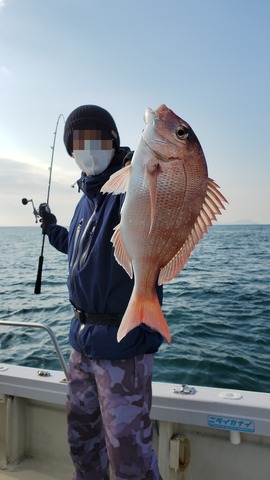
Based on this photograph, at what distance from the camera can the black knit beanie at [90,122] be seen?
2.27m

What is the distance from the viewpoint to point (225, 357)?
6.31m

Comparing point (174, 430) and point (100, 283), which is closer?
point (100, 283)

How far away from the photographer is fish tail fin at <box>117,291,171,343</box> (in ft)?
5.53

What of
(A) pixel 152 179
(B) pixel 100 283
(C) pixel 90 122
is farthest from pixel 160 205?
(C) pixel 90 122

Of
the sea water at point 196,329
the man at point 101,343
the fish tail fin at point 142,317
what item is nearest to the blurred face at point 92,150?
the man at point 101,343

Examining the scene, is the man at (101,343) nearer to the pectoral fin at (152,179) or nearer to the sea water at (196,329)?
the pectoral fin at (152,179)

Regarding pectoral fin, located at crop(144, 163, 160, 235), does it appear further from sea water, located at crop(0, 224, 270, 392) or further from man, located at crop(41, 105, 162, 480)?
sea water, located at crop(0, 224, 270, 392)

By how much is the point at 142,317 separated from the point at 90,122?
116cm

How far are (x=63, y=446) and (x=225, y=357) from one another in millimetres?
3701

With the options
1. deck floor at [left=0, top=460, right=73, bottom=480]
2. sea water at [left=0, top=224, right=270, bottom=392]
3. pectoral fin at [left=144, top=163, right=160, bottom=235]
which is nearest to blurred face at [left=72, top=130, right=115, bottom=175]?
pectoral fin at [left=144, top=163, right=160, bottom=235]

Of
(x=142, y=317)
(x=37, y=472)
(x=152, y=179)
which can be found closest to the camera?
(x=152, y=179)

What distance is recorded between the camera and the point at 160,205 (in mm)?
1585

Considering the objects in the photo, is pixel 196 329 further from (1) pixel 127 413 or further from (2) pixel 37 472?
(1) pixel 127 413

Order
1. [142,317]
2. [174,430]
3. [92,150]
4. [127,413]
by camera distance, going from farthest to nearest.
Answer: [174,430], [92,150], [127,413], [142,317]
